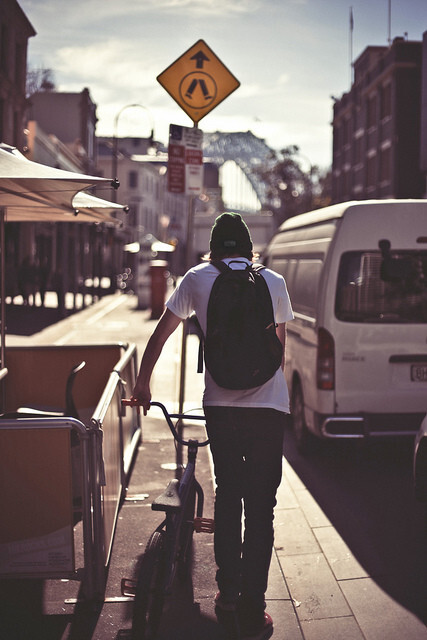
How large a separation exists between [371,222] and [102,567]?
155 inches

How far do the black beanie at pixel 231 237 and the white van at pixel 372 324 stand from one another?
130 inches

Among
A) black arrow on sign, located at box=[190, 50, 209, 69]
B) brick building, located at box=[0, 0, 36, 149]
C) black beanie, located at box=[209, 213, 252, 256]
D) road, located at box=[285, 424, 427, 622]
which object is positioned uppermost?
brick building, located at box=[0, 0, 36, 149]

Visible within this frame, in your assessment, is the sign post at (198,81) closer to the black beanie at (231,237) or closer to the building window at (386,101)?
the black beanie at (231,237)

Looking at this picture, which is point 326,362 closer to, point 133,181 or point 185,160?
point 185,160

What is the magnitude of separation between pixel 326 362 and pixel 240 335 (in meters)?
3.51

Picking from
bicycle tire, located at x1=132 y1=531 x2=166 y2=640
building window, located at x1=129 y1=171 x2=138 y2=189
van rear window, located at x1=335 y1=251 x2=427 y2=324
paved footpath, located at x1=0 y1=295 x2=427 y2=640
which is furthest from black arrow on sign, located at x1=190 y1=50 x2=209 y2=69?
building window, located at x1=129 y1=171 x2=138 y2=189

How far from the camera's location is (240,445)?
3.70 metres

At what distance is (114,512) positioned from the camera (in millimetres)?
5195

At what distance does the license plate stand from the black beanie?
3613mm

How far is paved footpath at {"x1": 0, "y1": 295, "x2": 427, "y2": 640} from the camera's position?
3.91m

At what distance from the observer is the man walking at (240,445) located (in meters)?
3.67

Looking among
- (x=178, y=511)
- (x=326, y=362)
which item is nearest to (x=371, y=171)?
(x=326, y=362)

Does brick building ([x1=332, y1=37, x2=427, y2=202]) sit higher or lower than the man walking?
higher

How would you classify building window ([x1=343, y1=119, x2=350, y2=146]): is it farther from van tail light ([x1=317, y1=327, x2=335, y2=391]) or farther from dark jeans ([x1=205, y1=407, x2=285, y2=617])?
dark jeans ([x1=205, y1=407, x2=285, y2=617])
